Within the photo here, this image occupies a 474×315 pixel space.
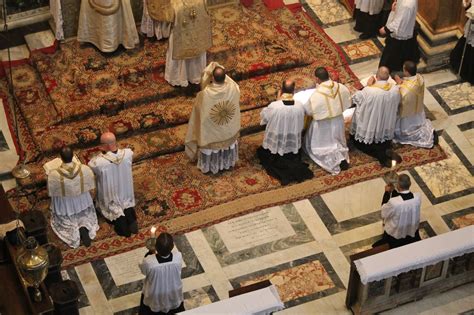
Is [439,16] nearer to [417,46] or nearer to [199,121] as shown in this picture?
[417,46]

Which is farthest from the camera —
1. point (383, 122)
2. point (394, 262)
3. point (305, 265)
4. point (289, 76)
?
point (289, 76)

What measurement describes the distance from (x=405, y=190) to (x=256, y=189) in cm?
208

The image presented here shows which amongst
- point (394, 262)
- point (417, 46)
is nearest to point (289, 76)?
point (417, 46)

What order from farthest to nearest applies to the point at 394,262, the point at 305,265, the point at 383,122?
the point at 383,122
the point at 305,265
the point at 394,262

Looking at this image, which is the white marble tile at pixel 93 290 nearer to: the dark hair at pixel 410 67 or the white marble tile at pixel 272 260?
the white marble tile at pixel 272 260

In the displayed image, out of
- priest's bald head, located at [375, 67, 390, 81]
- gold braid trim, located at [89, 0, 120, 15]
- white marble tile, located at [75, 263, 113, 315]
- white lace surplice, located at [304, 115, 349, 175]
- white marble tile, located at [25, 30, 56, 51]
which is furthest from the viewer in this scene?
white marble tile, located at [25, 30, 56, 51]

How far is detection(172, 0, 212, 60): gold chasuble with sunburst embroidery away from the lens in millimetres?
15492

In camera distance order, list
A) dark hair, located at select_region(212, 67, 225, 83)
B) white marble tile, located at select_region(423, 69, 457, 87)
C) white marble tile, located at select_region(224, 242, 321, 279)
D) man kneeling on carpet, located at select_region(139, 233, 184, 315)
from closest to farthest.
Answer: man kneeling on carpet, located at select_region(139, 233, 184, 315) < white marble tile, located at select_region(224, 242, 321, 279) < dark hair, located at select_region(212, 67, 225, 83) < white marble tile, located at select_region(423, 69, 457, 87)

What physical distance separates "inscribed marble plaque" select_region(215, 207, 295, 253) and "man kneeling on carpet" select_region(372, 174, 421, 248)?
1206mm

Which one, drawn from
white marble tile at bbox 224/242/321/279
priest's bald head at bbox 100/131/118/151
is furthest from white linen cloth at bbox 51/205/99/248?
white marble tile at bbox 224/242/321/279

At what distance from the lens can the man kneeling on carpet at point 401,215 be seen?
44.9ft

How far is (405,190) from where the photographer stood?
13.7 metres

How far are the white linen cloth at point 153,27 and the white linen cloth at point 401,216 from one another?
14.3ft

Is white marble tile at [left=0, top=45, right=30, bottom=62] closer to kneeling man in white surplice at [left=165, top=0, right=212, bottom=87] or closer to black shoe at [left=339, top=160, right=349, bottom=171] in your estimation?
kneeling man in white surplice at [left=165, top=0, right=212, bottom=87]
